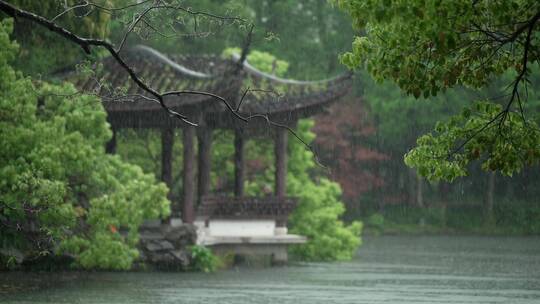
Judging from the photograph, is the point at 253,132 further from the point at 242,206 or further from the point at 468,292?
the point at 468,292

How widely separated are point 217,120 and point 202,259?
439cm

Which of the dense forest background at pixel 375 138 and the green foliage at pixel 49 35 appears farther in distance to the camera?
the dense forest background at pixel 375 138

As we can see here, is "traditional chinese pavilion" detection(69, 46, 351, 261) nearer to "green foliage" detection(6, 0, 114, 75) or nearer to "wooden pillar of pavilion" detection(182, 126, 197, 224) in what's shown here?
"wooden pillar of pavilion" detection(182, 126, 197, 224)

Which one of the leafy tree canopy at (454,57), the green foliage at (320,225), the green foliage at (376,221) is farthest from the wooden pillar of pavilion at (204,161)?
the green foliage at (376,221)

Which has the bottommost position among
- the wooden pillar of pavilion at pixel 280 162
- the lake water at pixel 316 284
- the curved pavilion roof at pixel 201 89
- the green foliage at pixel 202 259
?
the lake water at pixel 316 284

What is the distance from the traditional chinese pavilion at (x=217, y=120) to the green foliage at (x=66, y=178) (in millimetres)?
2865

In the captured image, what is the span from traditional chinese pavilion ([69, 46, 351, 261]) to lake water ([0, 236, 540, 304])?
46.9 inches

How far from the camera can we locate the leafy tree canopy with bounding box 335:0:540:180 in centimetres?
968

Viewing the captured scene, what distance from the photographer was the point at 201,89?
26.5 m

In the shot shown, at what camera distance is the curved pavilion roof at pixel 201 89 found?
26.2 meters

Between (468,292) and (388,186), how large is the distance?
34.2 m

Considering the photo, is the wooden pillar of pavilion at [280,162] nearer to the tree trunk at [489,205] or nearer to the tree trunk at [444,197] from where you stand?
the tree trunk at [489,205]

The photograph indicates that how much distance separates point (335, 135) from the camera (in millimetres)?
51094

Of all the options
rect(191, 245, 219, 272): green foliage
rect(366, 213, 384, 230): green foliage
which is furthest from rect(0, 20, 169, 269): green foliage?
rect(366, 213, 384, 230): green foliage
